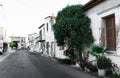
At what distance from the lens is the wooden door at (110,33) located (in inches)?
500

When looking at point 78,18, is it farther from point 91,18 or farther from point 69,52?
point 69,52

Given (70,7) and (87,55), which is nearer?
(87,55)

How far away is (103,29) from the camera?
13.9m

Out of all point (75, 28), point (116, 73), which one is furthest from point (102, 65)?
point (75, 28)

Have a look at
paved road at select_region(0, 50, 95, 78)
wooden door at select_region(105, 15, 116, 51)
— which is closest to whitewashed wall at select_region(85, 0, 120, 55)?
wooden door at select_region(105, 15, 116, 51)

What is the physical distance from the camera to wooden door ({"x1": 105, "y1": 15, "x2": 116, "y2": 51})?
41.7ft

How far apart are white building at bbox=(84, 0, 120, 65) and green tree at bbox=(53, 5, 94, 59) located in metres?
0.65

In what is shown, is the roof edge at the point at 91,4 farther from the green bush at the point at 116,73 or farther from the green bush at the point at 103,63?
the green bush at the point at 116,73

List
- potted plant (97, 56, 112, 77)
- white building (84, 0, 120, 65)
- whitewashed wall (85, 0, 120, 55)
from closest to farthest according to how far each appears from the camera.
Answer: potted plant (97, 56, 112, 77) < whitewashed wall (85, 0, 120, 55) < white building (84, 0, 120, 65)

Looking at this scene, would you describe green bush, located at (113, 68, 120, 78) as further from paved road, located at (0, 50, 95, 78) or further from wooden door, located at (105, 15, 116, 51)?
wooden door, located at (105, 15, 116, 51)

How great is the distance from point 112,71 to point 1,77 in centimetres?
557

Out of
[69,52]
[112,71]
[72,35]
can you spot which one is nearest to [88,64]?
[112,71]

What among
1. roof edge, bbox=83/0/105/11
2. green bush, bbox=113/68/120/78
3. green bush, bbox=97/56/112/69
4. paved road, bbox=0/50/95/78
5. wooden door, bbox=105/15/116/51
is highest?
roof edge, bbox=83/0/105/11

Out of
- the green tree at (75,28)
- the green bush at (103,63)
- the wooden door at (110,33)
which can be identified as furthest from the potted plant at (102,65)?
the green tree at (75,28)
